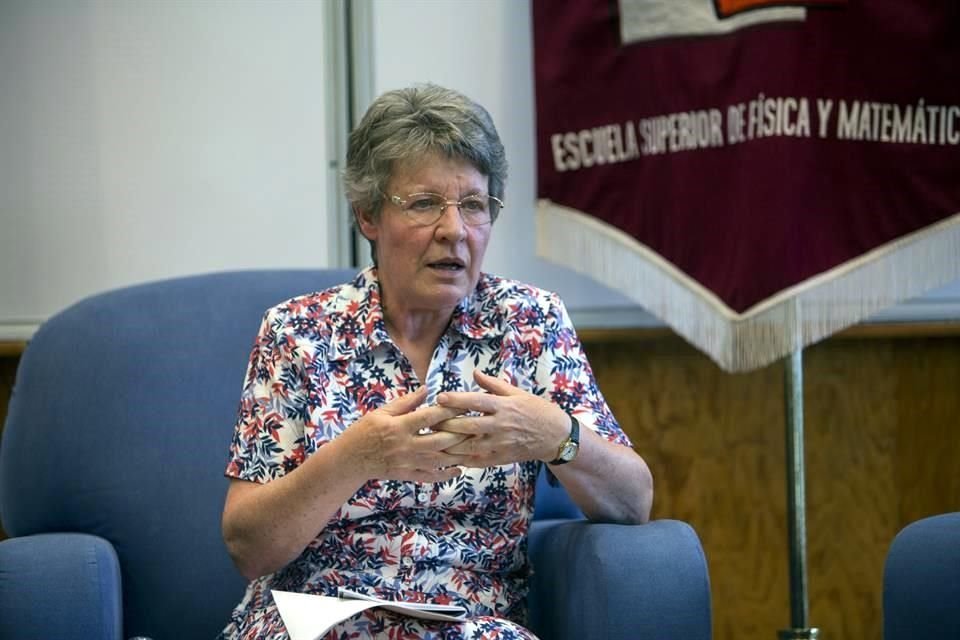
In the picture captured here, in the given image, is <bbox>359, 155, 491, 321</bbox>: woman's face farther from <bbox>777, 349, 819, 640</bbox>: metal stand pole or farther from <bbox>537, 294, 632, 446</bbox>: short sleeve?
<bbox>777, 349, 819, 640</bbox>: metal stand pole

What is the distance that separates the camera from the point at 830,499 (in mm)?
2889

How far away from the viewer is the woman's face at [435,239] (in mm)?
1802

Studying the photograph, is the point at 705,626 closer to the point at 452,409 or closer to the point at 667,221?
the point at 452,409

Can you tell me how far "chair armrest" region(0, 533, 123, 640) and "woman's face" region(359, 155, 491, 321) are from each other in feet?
1.95

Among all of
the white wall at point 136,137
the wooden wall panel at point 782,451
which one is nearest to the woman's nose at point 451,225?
the white wall at point 136,137

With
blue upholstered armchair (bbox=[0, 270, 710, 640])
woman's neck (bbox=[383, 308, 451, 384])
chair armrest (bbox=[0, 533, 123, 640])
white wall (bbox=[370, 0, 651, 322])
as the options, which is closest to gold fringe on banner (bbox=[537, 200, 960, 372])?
white wall (bbox=[370, 0, 651, 322])

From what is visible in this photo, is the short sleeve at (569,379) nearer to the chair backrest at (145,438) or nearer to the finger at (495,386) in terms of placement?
the finger at (495,386)

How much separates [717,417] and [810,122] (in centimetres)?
72

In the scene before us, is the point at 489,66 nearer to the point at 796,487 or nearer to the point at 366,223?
the point at 366,223

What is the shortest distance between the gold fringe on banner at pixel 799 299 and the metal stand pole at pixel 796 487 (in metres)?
0.07

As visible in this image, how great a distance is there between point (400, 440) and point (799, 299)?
1.19m

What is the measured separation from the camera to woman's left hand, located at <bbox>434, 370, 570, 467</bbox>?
1632 mm

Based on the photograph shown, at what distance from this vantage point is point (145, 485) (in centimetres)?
200

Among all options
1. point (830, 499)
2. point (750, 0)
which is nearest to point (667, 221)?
point (750, 0)
